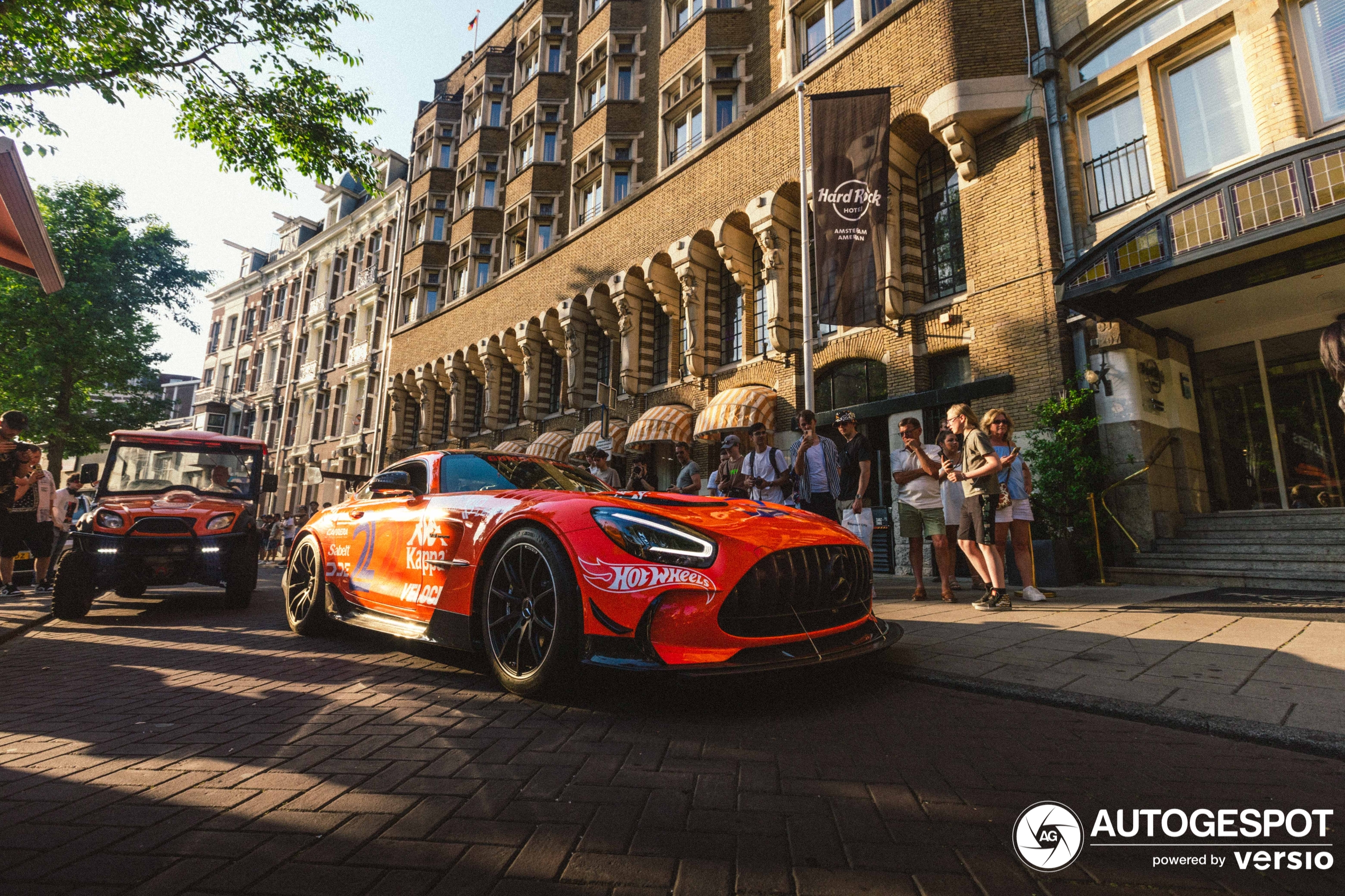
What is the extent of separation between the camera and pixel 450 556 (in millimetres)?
3545

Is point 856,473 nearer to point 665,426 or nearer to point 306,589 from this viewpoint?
point 306,589

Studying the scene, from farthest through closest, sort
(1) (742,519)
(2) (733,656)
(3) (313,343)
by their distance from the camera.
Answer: (3) (313,343), (1) (742,519), (2) (733,656)

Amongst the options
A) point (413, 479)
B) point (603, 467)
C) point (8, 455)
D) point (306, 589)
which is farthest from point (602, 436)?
Result: point (413, 479)

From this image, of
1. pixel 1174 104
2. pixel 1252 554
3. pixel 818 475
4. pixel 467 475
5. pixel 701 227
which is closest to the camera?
pixel 467 475

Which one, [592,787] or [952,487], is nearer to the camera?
[592,787]

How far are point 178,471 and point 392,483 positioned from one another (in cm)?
539

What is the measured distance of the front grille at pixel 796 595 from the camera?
2.68 m

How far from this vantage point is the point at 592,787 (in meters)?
1.94

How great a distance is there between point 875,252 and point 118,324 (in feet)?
89.6

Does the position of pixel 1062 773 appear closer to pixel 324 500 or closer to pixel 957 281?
pixel 957 281

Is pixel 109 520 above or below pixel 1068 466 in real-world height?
below

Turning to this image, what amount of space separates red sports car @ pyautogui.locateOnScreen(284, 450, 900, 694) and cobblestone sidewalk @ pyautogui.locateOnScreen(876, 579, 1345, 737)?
868mm

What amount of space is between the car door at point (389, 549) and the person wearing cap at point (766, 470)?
3652 mm

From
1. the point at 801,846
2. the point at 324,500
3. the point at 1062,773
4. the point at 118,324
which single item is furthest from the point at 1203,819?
the point at 324,500
